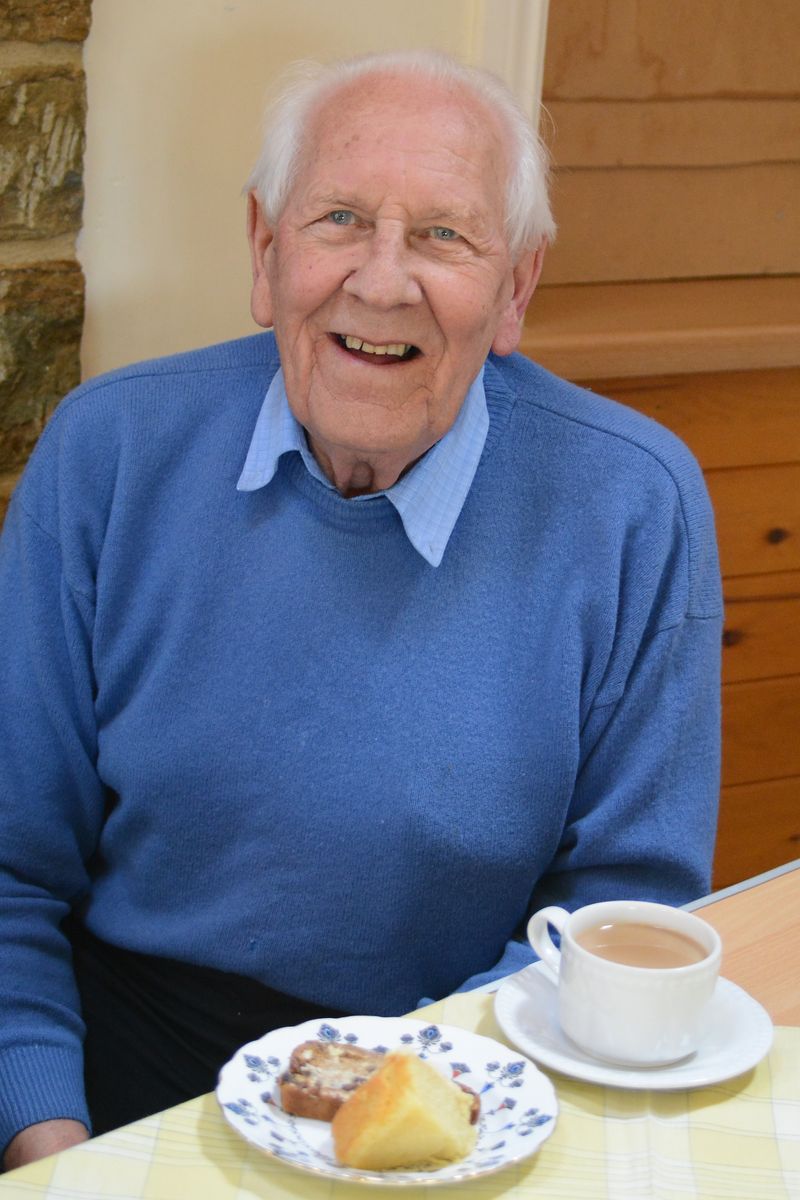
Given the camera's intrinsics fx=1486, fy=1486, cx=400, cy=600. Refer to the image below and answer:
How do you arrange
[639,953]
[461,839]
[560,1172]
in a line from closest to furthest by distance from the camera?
[560,1172], [639,953], [461,839]

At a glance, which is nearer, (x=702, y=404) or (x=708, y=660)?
(x=708, y=660)

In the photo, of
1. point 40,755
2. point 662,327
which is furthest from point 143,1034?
point 662,327

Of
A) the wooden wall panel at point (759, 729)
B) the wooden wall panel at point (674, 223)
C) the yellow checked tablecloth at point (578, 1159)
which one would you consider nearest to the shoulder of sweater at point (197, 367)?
the yellow checked tablecloth at point (578, 1159)

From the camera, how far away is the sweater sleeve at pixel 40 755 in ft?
4.64

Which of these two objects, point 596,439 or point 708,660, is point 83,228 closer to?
point 596,439

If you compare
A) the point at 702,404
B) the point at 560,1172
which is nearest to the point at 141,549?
the point at 560,1172

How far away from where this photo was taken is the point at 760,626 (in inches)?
102

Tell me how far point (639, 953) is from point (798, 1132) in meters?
0.15

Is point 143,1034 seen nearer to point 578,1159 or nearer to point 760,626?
point 578,1159

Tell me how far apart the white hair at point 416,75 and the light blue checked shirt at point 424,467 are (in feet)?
0.57

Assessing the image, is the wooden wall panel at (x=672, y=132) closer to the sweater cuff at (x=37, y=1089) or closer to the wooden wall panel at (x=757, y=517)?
the wooden wall panel at (x=757, y=517)

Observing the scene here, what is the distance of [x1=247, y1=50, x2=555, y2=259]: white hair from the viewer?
56.0 inches

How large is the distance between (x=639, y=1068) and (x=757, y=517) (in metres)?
1.74

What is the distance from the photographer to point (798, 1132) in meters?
0.87
